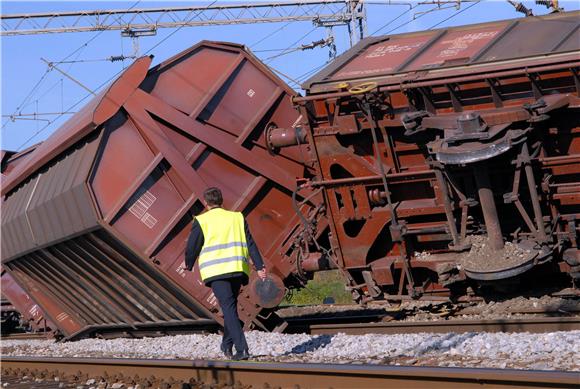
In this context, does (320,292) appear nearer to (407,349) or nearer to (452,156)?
(452,156)

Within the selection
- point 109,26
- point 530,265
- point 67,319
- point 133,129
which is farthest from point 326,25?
point 530,265

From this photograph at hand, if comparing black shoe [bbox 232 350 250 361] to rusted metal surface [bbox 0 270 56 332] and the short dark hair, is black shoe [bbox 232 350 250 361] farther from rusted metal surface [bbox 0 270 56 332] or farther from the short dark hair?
rusted metal surface [bbox 0 270 56 332]

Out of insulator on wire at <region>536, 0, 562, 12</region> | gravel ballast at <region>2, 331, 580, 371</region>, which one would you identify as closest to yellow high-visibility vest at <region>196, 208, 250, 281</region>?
gravel ballast at <region>2, 331, 580, 371</region>

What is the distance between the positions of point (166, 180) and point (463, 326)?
163 inches

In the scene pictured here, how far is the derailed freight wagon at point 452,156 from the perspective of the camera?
8.93 metres

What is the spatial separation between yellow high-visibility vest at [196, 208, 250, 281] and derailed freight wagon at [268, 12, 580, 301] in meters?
2.45

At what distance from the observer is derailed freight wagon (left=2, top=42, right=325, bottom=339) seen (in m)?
10.8

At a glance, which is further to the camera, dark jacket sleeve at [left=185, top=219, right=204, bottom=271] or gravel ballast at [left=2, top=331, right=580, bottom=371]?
dark jacket sleeve at [left=185, top=219, right=204, bottom=271]

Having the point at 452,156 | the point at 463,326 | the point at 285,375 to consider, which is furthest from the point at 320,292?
the point at 285,375

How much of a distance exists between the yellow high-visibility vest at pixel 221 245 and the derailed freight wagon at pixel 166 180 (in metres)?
2.89

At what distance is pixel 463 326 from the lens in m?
9.20

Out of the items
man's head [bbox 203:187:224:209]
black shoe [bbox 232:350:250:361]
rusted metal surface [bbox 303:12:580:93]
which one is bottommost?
black shoe [bbox 232:350:250:361]

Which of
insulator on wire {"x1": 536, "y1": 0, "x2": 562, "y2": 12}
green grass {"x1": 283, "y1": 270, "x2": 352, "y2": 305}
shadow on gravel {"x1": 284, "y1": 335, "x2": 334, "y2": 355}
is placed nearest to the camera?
shadow on gravel {"x1": 284, "y1": 335, "x2": 334, "y2": 355}

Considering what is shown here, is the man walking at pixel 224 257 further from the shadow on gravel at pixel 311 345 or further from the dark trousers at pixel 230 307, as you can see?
the shadow on gravel at pixel 311 345
